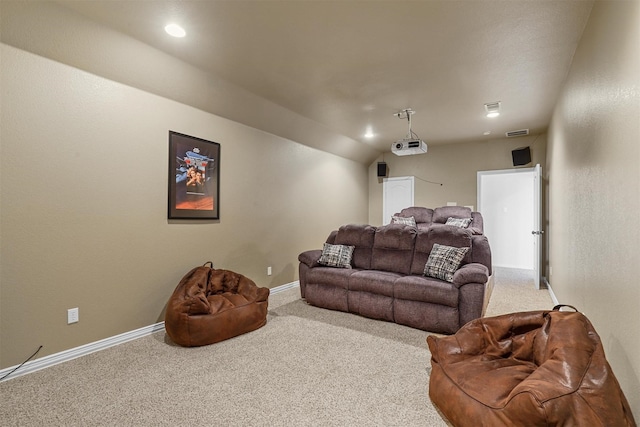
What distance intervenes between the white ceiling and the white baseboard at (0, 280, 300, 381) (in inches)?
107

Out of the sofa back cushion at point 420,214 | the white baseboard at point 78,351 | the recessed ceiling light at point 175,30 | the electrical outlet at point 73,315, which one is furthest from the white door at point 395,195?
the electrical outlet at point 73,315

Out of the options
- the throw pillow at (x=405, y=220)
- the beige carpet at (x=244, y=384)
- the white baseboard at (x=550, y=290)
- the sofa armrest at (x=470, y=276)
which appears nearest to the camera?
the beige carpet at (x=244, y=384)

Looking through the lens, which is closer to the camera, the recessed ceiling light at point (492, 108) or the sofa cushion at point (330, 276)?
the sofa cushion at point (330, 276)

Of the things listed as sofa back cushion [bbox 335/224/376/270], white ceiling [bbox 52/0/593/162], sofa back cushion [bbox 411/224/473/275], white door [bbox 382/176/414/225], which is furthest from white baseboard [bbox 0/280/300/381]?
white door [bbox 382/176/414/225]

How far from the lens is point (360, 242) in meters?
4.49

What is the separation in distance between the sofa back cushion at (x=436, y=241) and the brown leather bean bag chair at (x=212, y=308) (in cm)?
189

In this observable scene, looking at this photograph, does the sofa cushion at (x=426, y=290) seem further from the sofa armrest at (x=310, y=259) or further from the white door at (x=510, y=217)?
the white door at (x=510, y=217)

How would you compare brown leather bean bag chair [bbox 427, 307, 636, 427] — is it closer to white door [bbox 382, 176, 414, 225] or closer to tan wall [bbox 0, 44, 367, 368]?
tan wall [bbox 0, 44, 367, 368]

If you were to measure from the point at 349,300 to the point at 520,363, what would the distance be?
216cm

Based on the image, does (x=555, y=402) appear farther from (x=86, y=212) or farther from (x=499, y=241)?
(x=499, y=241)

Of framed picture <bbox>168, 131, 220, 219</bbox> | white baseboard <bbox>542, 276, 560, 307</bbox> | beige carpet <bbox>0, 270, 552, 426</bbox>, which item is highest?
framed picture <bbox>168, 131, 220, 219</bbox>

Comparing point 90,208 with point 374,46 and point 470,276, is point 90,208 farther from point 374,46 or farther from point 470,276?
point 470,276

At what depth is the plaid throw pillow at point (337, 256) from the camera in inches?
169

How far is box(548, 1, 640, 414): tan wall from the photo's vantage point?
5.40 feet
